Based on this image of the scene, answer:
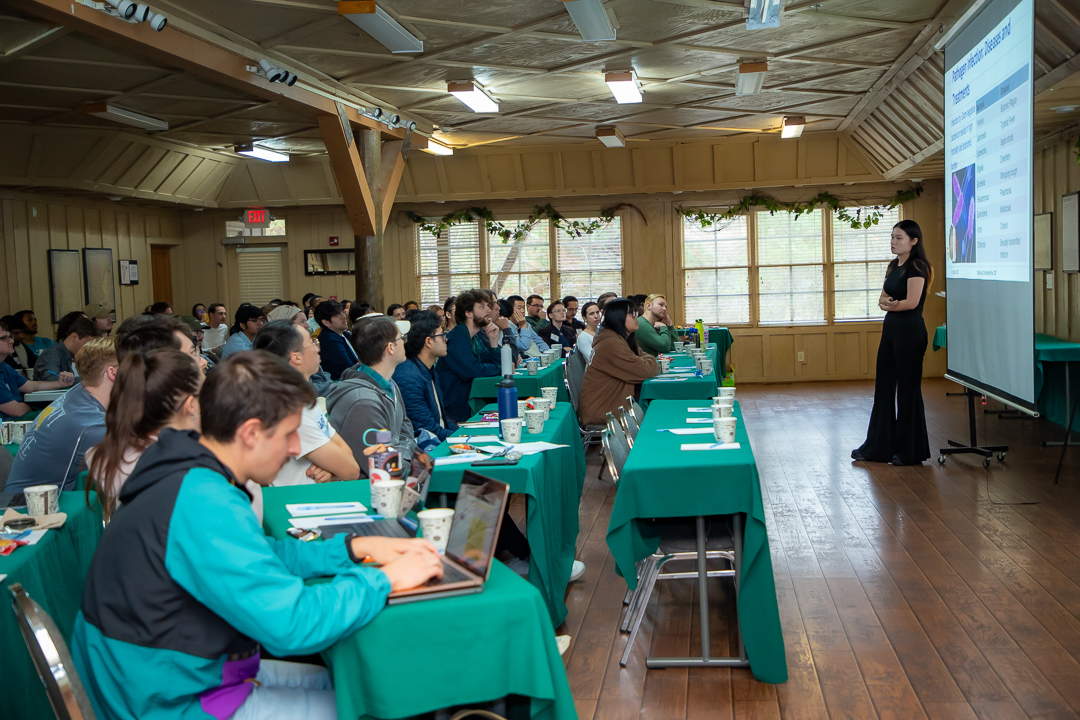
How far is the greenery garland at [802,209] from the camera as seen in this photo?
42.6 ft

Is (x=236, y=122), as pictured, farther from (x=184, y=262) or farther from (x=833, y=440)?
(x=833, y=440)

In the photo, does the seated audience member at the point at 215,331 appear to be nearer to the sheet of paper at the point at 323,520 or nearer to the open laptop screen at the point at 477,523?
the sheet of paper at the point at 323,520

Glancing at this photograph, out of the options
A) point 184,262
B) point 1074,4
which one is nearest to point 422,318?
point 1074,4

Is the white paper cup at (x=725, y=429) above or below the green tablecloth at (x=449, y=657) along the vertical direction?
above

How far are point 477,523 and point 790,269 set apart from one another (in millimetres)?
12088

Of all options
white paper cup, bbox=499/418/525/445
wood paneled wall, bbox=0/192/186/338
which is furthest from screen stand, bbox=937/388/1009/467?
wood paneled wall, bbox=0/192/186/338

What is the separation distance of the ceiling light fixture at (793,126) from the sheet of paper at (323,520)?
399 inches

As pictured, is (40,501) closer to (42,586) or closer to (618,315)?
(42,586)

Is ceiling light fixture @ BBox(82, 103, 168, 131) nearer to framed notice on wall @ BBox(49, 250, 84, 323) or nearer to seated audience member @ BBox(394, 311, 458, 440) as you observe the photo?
framed notice on wall @ BBox(49, 250, 84, 323)

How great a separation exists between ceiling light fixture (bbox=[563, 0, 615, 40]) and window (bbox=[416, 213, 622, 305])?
684 cm

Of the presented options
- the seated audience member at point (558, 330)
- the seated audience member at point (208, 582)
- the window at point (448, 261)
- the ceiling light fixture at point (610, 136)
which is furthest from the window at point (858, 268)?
the seated audience member at point (208, 582)

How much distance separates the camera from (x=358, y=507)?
108 inches

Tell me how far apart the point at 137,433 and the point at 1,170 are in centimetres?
913

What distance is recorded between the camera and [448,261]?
1416 cm
